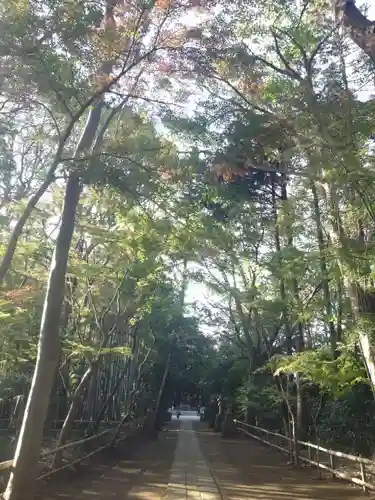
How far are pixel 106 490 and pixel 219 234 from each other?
545 centimetres

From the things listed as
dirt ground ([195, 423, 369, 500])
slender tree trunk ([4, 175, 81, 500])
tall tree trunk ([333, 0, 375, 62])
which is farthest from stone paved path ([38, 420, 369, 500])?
tall tree trunk ([333, 0, 375, 62])

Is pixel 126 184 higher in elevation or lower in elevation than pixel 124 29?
lower

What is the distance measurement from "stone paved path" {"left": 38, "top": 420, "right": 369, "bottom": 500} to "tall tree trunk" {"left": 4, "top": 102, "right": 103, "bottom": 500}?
6.72 feet

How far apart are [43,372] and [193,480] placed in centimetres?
529

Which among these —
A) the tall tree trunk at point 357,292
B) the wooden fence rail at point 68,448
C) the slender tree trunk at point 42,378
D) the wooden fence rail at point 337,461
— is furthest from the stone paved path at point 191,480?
the tall tree trunk at point 357,292

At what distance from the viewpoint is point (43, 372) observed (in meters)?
6.85

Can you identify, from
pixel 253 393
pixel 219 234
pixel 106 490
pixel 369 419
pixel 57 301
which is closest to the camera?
pixel 57 301

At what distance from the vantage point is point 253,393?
21.0m

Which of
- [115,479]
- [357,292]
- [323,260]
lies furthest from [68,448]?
[357,292]

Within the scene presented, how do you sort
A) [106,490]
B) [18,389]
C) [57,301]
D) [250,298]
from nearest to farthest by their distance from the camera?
[57,301]
[106,490]
[250,298]
[18,389]

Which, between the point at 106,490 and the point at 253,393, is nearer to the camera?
the point at 106,490

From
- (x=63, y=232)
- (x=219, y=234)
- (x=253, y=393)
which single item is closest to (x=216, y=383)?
(x=253, y=393)

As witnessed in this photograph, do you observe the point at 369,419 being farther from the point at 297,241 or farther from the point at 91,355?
the point at 91,355

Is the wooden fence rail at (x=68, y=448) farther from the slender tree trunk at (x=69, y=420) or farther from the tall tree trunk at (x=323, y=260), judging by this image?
the tall tree trunk at (x=323, y=260)
